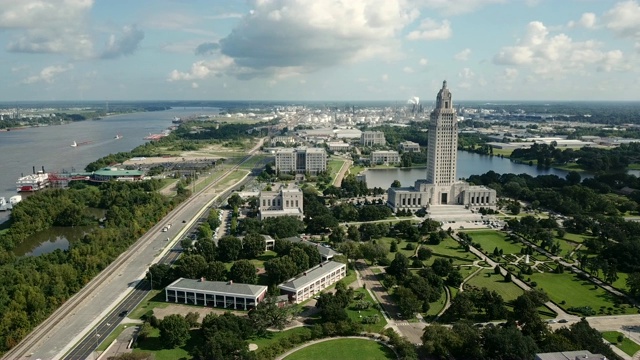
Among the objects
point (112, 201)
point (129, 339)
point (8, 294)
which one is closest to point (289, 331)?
point (129, 339)

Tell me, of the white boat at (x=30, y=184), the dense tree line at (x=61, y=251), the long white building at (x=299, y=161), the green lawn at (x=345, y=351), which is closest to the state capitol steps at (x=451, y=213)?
the green lawn at (x=345, y=351)

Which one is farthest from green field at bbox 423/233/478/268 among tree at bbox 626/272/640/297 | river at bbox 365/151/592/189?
river at bbox 365/151/592/189

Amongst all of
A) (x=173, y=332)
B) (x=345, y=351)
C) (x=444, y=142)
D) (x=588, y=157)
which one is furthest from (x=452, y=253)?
(x=588, y=157)

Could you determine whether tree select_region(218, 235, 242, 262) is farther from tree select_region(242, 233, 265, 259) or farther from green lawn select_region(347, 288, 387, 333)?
green lawn select_region(347, 288, 387, 333)

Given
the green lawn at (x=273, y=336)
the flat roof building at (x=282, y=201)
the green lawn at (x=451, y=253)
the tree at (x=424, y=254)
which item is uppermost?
the flat roof building at (x=282, y=201)

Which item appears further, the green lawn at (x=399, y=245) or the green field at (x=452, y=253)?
the green lawn at (x=399, y=245)

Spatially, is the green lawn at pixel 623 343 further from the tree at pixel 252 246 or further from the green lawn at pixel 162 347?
the tree at pixel 252 246

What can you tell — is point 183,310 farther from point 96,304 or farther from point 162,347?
point 96,304
